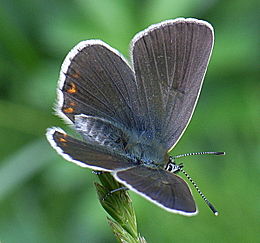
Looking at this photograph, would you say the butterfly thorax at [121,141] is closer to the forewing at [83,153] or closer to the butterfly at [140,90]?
the butterfly at [140,90]

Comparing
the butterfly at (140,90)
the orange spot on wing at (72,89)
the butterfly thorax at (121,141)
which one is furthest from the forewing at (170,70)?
the orange spot on wing at (72,89)

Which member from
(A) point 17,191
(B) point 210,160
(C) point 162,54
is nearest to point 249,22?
(B) point 210,160

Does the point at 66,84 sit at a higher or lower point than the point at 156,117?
higher

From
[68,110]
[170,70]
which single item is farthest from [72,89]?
[170,70]

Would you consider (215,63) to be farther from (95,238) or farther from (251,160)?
(95,238)

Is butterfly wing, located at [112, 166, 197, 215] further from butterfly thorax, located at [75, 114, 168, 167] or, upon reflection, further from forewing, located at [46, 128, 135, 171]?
butterfly thorax, located at [75, 114, 168, 167]

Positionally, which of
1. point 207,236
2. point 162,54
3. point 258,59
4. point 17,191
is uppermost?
point 162,54

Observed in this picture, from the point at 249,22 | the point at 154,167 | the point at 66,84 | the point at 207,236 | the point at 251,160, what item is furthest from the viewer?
the point at 249,22
